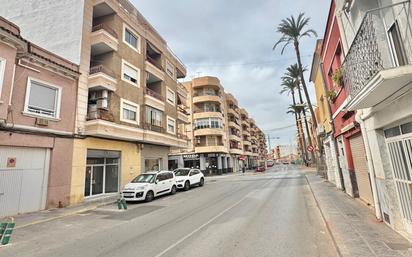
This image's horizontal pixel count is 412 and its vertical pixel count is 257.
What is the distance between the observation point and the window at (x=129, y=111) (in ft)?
56.6

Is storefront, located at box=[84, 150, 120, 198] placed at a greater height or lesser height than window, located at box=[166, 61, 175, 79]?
lesser

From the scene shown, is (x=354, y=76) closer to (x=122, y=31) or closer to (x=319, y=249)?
(x=319, y=249)

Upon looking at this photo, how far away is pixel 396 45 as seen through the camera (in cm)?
522

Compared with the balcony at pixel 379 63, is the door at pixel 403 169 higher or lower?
lower

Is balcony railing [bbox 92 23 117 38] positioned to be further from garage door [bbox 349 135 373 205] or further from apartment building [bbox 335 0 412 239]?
garage door [bbox 349 135 373 205]

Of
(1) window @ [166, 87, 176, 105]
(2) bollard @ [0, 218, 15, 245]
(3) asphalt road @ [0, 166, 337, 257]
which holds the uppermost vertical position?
(1) window @ [166, 87, 176, 105]

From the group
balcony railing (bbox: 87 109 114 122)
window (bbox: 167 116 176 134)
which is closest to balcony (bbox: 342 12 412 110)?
balcony railing (bbox: 87 109 114 122)

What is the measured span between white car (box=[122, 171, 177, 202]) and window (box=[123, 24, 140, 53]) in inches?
431

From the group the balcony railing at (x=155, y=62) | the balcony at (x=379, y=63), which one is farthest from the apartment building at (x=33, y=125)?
the balcony at (x=379, y=63)

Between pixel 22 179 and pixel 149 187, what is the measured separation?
6.48 metres

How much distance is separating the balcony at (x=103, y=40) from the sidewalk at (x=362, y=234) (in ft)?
54.0

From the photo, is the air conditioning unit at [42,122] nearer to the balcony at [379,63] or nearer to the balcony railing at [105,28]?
the balcony railing at [105,28]

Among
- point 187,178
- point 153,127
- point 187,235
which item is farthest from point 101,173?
point 187,235

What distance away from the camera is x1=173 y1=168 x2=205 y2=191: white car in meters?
19.6
